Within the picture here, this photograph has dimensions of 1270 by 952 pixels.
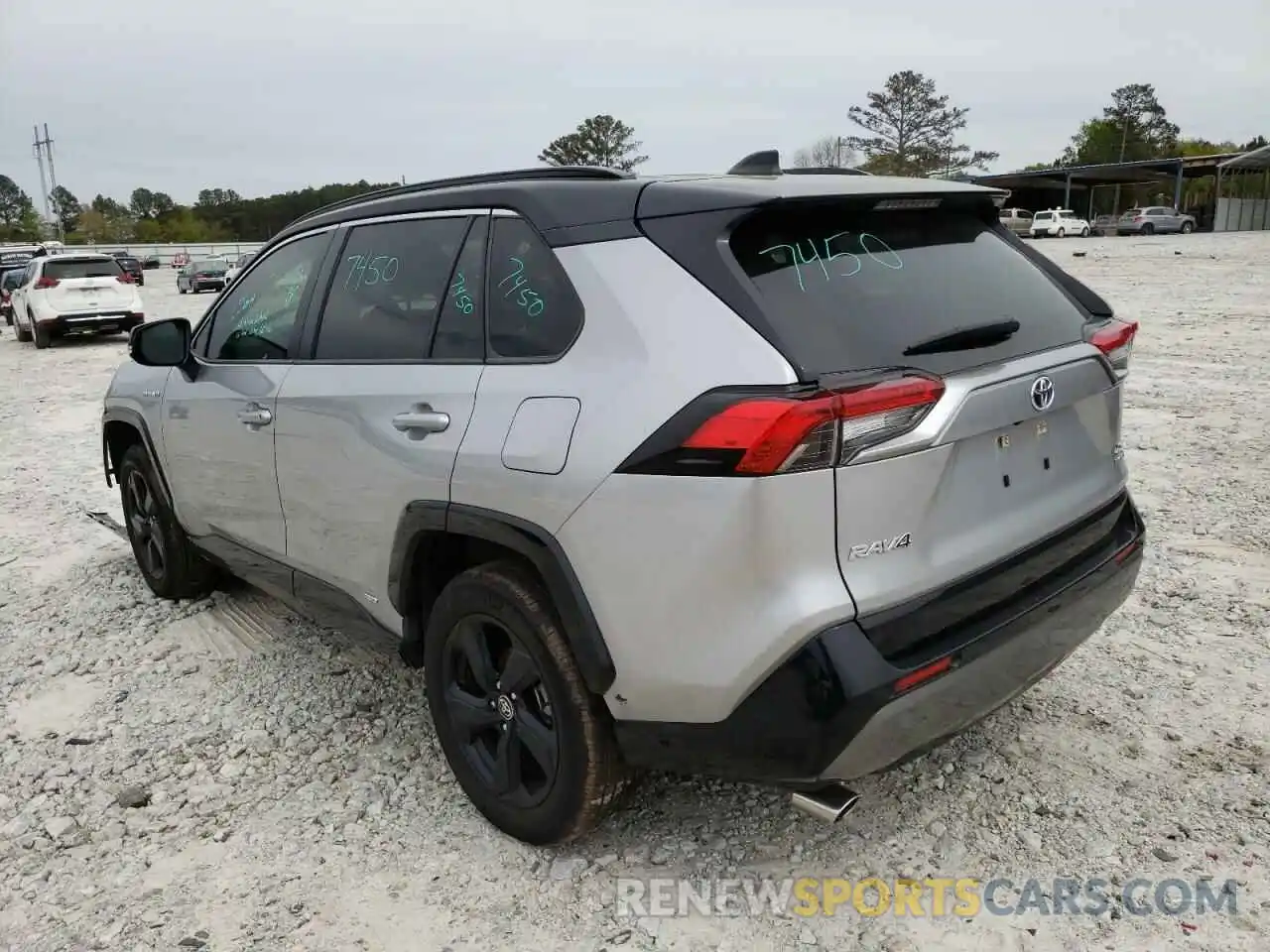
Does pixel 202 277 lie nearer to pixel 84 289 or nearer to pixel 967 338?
pixel 84 289

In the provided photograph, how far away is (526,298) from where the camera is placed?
8.66ft

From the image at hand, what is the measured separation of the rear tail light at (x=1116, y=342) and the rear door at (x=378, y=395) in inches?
68.5

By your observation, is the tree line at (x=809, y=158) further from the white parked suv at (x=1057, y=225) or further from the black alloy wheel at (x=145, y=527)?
the black alloy wheel at (x=145, y=527)

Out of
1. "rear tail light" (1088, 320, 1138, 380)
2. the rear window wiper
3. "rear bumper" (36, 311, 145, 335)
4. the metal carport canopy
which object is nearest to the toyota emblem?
the rear window wiper

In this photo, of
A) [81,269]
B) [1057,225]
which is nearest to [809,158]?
[1057,225]

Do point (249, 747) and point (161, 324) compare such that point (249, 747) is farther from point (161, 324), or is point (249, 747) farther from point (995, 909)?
point (995, 909)

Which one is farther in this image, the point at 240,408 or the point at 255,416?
the point at 240,408

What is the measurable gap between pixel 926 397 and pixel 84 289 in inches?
757

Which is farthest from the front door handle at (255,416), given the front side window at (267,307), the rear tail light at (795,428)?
the rear tail light at (795,428)

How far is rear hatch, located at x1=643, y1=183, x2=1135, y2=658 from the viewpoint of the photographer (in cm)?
212

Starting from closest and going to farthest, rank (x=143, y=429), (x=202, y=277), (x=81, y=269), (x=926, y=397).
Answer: (x=926, y=397) < (x=143, y=429) < (x=81, y=269) < (x=202, y=277)

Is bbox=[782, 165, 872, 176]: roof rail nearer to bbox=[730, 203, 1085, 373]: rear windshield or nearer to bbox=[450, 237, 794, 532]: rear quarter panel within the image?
bbox=[730, 203, 1085, 373]: rear windshield

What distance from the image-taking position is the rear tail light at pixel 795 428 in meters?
2.05

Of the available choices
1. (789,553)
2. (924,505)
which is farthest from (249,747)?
(924,505)
